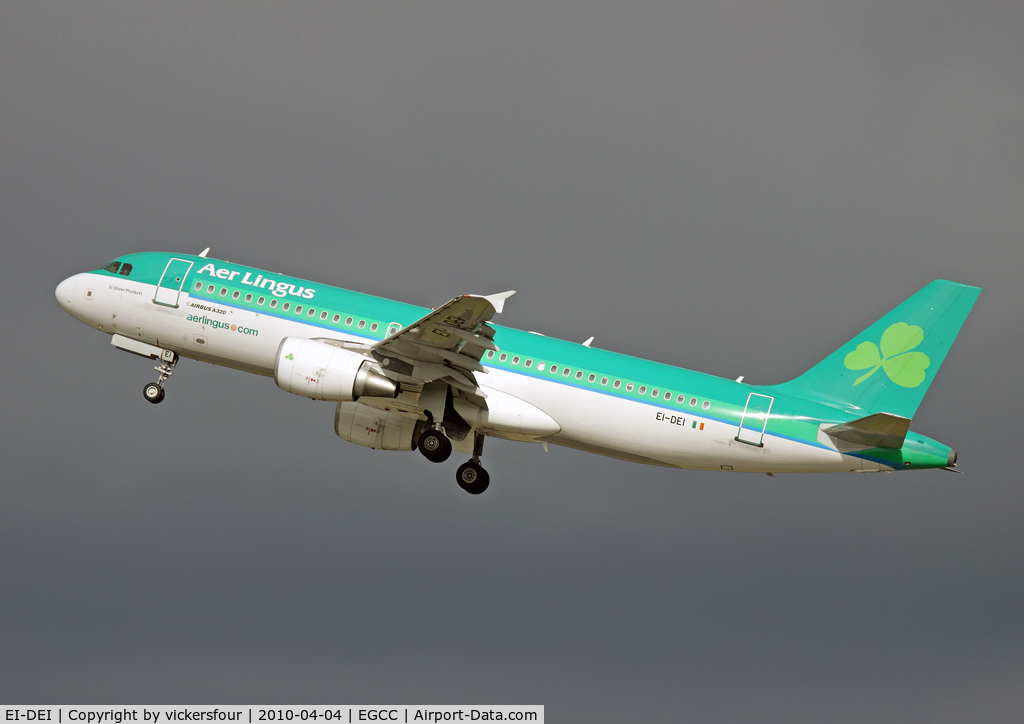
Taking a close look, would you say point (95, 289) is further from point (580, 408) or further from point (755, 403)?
point (755, 403)

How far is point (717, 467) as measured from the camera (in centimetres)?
3600

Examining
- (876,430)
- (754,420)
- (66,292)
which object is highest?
(66,292)

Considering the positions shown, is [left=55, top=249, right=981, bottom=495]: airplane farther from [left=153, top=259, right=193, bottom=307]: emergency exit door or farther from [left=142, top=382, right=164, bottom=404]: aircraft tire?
[left=142, top=382, right=164, bottom=404]: aircraft tire

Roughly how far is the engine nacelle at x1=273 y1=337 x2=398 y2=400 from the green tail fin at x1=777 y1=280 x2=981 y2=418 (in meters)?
13.2

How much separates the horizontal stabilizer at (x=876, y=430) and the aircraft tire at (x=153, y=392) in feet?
72.0

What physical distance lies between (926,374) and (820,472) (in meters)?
4.52

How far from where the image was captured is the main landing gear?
38.3 m

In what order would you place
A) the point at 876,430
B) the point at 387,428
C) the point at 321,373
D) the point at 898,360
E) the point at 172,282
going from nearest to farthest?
the point at 876,430, the point at 321,373, the point at 898,360, the point at 172,282, the point at 387,428

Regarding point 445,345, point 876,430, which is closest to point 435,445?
point 445,345

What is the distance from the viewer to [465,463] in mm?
40219

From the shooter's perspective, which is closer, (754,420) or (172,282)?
(754,420)

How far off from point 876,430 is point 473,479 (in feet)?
43.7

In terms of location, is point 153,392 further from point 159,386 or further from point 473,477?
point 473,477

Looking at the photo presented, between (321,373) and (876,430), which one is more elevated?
(321,373)
